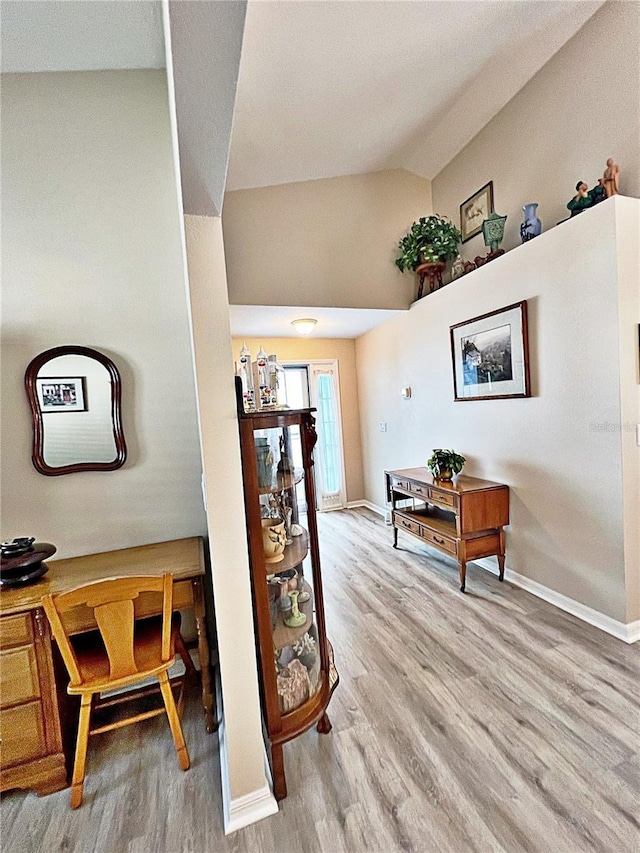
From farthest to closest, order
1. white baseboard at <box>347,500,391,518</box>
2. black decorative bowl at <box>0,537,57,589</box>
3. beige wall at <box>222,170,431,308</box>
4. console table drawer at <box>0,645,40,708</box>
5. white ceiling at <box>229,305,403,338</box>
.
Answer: white baseboard at <box>347,500,391,518</box> < white ceiling at <box>229,305,403,338</box> < beige wall at <box>222,170,431,308</box> < black decorative bowl at <box>0,537,57,589</box> < console table drawer at <box>0,645,40,708</box>

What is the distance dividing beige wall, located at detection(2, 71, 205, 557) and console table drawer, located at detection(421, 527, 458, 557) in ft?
6.09

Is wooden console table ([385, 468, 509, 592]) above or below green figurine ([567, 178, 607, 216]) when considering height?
below

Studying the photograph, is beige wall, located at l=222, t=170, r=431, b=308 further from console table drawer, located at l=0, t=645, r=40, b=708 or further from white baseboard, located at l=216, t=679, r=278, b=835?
white baseboard, located at l=216, t=679, r=278, b=835

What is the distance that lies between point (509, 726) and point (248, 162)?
3.96m

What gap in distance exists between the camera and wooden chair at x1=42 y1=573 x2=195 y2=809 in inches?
54.1

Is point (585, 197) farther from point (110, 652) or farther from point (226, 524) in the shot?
point (110, 652)

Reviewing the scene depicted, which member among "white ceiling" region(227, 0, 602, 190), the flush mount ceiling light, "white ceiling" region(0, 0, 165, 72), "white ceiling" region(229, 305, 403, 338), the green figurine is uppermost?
"white ceiling" region(227, 0, 602, 190)

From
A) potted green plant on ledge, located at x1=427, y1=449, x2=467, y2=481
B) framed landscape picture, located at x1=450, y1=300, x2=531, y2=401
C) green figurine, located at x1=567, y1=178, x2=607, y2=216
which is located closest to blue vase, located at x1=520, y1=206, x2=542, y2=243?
green figurine, located at x1=567, y1=178, x2=607, y2=216

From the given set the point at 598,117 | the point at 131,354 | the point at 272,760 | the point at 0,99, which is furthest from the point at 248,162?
the point at 272,760

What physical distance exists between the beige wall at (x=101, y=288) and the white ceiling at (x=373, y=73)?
71 centimetres

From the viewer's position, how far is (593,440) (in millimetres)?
2264

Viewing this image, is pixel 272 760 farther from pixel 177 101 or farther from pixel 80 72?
pixel 80 72

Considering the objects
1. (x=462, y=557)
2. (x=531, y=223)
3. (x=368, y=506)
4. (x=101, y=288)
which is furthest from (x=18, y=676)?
(x=368, y=506)

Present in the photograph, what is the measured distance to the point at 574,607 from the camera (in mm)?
2432
